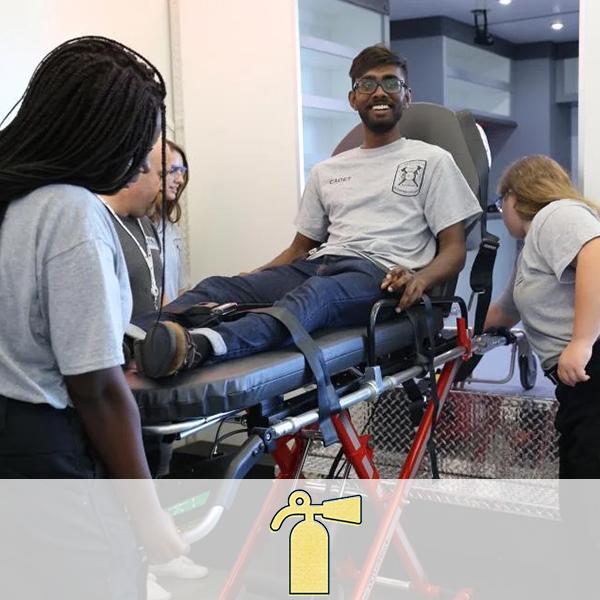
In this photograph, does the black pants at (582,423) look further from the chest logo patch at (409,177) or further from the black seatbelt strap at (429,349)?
the chest logo patch at (409,177)

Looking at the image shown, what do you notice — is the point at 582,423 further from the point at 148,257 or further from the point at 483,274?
the point at 148,257

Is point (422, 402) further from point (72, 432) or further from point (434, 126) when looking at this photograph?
point (72, 432)

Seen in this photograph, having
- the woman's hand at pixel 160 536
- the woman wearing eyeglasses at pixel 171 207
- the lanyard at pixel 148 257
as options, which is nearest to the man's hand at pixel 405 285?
the lanyard at pixel 148 257

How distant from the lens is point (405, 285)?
225 centimetres

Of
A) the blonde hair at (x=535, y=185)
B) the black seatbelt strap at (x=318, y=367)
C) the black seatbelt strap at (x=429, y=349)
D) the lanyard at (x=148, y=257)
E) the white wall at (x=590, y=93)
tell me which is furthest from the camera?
the white wall at (x=590, y=93)

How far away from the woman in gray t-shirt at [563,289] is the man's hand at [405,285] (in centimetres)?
38

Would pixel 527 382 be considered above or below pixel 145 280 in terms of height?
below

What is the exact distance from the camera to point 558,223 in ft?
7.59

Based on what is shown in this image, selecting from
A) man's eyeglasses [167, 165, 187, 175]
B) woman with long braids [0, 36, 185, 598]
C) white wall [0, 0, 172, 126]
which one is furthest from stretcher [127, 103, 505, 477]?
white wall [0, 0, 172, 126]

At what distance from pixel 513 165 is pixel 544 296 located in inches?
18.3

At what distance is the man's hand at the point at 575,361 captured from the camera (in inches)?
86.5

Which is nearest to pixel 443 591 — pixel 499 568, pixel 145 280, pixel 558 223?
pixel 499 568

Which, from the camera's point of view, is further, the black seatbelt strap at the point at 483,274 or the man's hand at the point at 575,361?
the black seatbelt strap at the point at 483,274

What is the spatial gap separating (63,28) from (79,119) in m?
2.28
